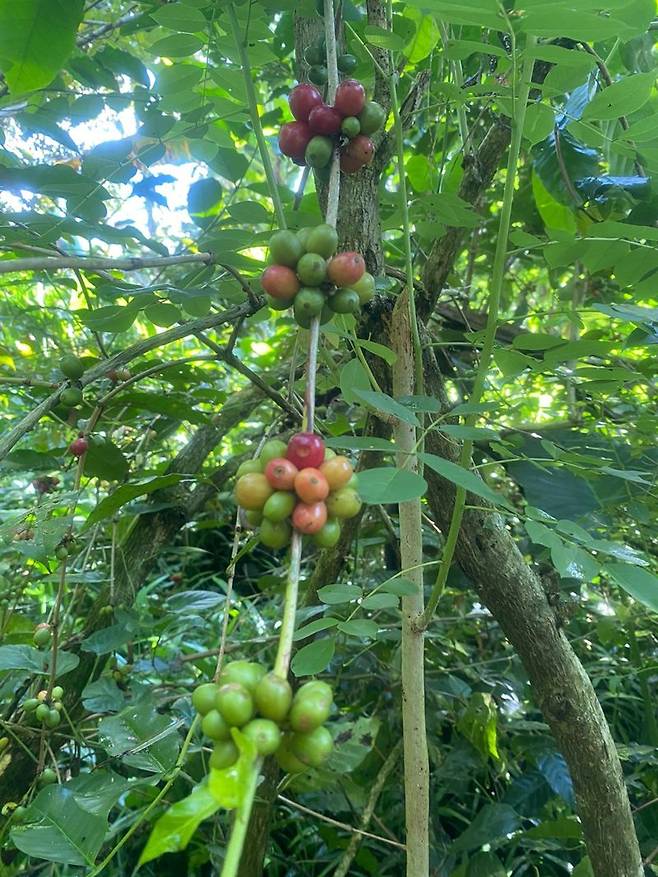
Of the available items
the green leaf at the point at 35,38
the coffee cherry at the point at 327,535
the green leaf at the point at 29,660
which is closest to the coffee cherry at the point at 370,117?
the green leaf at the point at 35,38

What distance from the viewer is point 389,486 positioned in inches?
22.4

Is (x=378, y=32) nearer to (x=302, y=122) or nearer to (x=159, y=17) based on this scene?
(x=302, y=122)

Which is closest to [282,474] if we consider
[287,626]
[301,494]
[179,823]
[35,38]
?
[301,494]

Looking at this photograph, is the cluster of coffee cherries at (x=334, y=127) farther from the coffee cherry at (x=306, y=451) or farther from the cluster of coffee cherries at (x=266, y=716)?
the cluster of coffee cherries at (x=266, y=716)

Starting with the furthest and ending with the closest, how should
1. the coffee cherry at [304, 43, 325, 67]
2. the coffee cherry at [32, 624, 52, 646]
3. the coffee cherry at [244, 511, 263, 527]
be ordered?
the coffee cherry at [32, 624, 52, 646] → the coffee cherry at [304, 43, 325, 67] → the coffee cherry at [244, 511, 263, 527]

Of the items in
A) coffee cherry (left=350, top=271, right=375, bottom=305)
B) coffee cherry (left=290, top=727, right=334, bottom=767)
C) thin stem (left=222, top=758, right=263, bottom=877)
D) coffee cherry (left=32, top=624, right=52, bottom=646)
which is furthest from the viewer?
coffee cherry (left=32, top=624, right=52, bottom=646)

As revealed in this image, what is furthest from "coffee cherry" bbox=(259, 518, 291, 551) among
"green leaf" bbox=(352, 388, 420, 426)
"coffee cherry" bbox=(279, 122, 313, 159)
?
"coffee cherry" bbox=(279, 122, 313, 159)

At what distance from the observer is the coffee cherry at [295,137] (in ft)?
2.38

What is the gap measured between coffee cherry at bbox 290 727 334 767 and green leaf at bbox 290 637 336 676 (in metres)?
0.43

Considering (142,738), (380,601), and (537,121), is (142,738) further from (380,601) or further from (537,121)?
(537,121)

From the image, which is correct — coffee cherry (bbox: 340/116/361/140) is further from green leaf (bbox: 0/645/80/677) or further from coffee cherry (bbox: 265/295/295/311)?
green leaf (bbox: 0/645/80/677)

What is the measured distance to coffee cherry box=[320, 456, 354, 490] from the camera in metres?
0.48

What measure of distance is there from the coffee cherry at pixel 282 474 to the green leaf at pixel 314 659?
431 millimetres

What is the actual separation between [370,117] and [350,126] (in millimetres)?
25
